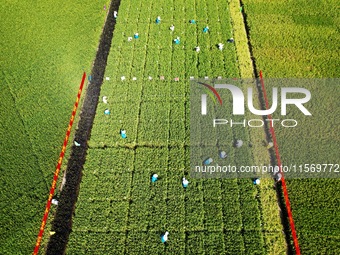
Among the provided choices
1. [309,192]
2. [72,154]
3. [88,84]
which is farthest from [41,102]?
[309,192]

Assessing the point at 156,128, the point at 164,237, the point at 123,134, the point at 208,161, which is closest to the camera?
the point at 164,237

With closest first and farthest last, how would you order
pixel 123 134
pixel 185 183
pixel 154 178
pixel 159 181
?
pixel 185 183 → pixel 154 178 → pixel 159 181 → pixel 123 134

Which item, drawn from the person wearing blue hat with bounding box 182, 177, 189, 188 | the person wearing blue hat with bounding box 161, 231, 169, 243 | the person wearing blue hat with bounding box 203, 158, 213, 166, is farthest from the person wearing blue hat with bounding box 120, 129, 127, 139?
the person wearing blue hat with bounding box 161, 231, 169, 243

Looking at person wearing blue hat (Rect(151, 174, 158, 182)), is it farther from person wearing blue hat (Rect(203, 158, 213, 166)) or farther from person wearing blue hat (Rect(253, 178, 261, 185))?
person wearing blue hat (Rect(253, 178, 261, 185))

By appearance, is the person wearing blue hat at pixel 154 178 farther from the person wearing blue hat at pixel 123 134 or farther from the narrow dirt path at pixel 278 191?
the narrow dirt path at pixel 278 191

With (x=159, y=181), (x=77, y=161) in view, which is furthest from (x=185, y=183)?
(x=77, y=161)

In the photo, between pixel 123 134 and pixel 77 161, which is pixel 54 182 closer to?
pixel 77 161

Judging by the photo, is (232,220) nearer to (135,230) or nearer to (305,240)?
(305,240)

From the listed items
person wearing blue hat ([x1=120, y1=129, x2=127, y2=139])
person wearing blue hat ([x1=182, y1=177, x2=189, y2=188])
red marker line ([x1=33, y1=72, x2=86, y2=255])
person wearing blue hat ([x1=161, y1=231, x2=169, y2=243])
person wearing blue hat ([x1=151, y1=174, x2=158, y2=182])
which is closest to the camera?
person wearing blue hat ([x1=161, y1=231, x2=169, y2=243])
